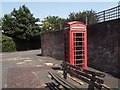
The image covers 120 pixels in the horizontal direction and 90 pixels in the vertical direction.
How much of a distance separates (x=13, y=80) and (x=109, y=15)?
604 centimetres

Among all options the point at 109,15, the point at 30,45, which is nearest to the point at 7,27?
the point at 30,45

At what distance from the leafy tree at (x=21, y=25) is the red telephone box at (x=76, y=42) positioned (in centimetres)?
2906

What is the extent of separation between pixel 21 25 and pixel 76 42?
98.1 ft

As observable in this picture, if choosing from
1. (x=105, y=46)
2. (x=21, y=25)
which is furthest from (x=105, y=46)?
(x=21, y=25)

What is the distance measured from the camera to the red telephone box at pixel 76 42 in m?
11.9

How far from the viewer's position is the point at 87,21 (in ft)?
53.7

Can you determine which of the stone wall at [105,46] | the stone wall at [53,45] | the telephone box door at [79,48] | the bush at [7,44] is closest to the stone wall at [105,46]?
the stone wall at [105,46]

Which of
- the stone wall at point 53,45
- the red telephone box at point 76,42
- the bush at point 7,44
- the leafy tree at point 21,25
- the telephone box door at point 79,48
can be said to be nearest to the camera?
the red telephone box at point 76,42

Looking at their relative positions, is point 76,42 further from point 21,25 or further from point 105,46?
point 21,25

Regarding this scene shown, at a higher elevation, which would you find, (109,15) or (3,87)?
(109,15)

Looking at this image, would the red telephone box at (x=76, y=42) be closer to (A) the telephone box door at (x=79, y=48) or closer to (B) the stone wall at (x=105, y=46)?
(A) the telephone box door at (x=79, y=48)

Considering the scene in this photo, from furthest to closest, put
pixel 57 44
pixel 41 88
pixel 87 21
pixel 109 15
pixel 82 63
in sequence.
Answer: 1. pixel 57 44
2. pixel 87 21
3. pixel 109 15
4. pixel 82 63
5. pixel 41 88

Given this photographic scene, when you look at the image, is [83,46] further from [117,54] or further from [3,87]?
[3,87]

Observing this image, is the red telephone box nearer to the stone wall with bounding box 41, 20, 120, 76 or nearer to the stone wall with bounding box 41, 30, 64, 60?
the stone wall with bounding box 41, 20, 120, 76
